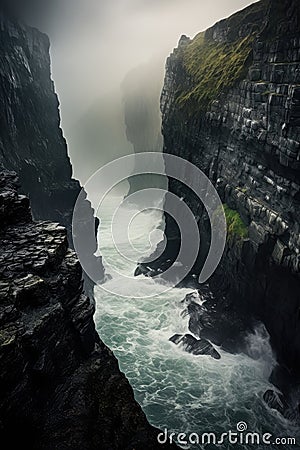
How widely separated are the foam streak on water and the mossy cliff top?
29149mm

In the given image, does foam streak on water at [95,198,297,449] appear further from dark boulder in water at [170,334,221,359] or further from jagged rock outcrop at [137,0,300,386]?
jagged rock outcrop at [137,0,300,386]

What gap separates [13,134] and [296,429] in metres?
43.9

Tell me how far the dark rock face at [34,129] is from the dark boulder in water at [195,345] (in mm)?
14374

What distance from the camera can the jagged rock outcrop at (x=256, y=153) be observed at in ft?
104

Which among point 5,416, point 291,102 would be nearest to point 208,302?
point 291,102

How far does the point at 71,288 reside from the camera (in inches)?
729

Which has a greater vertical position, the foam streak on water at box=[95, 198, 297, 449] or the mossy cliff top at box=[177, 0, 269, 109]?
the mossy cliff top at box=[177, 0, 269, 109]

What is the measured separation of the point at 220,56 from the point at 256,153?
70.2ft

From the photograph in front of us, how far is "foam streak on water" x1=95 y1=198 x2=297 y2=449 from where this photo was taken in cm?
2853

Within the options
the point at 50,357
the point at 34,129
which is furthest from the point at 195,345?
the point at 34,129

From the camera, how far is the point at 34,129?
51.3m

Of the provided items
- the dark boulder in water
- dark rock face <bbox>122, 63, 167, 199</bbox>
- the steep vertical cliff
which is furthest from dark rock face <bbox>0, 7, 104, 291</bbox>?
dark rock face <bbox>122, 63, 167, 199</bbox>
